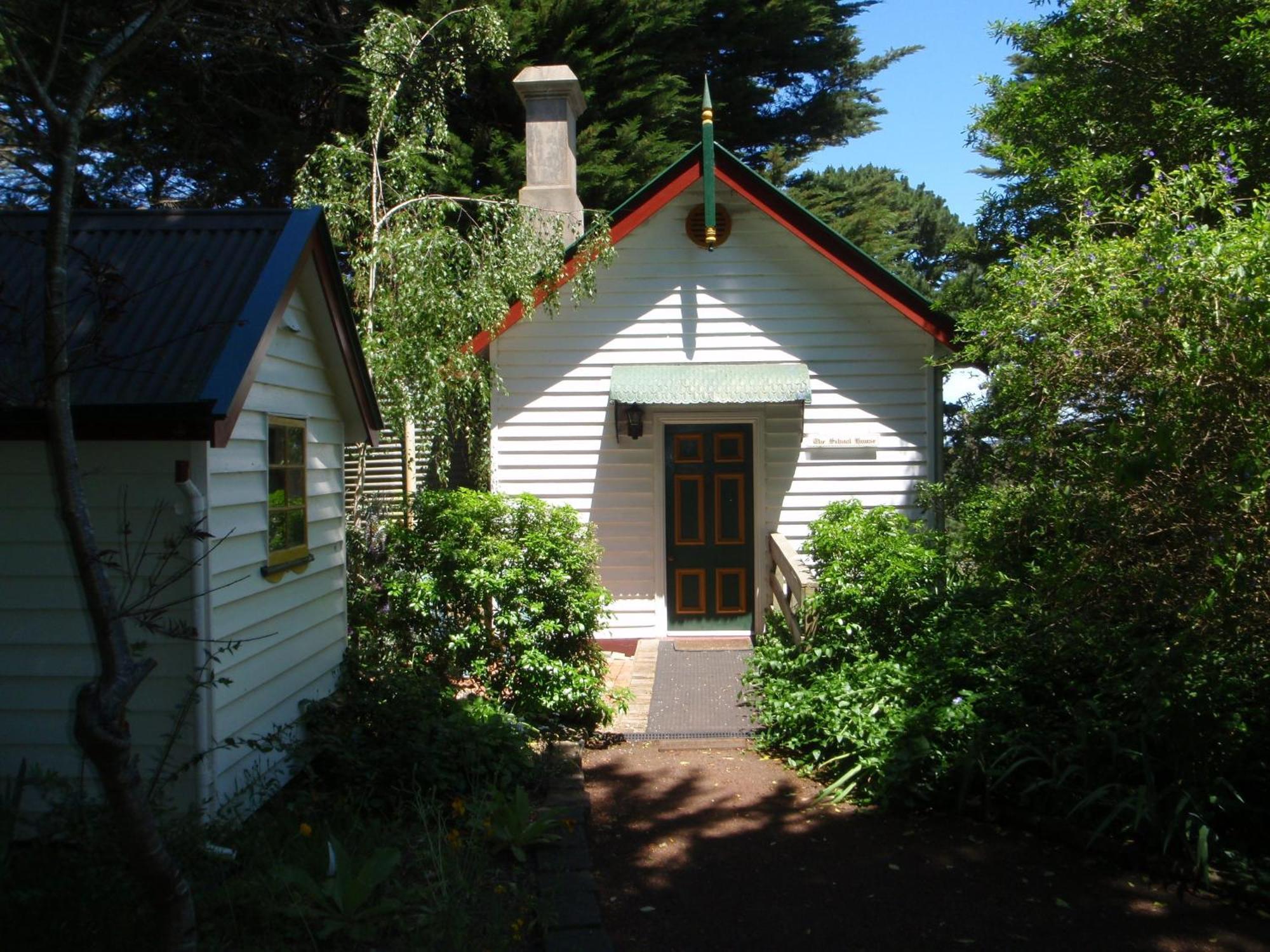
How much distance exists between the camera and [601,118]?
18016mm

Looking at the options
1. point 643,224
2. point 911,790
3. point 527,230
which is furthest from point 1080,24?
point 911,790

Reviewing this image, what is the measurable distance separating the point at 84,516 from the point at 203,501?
178cm

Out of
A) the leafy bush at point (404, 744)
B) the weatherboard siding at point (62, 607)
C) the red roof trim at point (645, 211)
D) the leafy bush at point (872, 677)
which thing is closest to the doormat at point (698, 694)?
the leafy bush at point (872, 677)

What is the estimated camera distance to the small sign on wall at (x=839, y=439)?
1073cm

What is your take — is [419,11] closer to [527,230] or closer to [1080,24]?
[527,230]

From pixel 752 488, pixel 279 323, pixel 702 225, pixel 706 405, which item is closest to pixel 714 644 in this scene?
pixel 752 488

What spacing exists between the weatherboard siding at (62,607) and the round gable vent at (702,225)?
267 inches

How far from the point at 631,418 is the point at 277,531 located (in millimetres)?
5020

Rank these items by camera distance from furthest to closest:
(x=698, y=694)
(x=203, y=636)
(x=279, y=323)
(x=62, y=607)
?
(x=698, y=694) → (x=279, y=323) → (x=62, y=607) → (x=203, y=636)

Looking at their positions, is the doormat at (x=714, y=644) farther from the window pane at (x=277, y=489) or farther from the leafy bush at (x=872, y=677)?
the window pane at (x=277, y=489)

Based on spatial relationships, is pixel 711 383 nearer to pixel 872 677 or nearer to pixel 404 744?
pixel 872 677

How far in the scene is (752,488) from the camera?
35.9 feet

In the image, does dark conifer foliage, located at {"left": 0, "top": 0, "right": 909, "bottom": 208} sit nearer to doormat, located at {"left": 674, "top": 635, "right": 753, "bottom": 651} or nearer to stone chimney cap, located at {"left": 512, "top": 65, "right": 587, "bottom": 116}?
stone chimney cap, located at {"left": 512, "top": 65, "right": 587, "bottom": 116}

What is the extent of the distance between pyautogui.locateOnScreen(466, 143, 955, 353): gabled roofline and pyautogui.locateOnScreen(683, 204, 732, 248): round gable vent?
27cm
